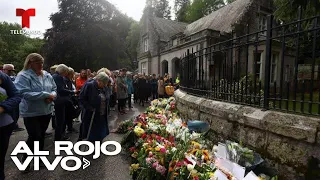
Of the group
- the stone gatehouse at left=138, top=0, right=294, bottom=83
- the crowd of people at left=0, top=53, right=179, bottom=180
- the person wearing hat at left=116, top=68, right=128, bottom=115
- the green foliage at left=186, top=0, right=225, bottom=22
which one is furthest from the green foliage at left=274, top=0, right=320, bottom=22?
the green foliage at left=186, top=0, right=225, bottom=22

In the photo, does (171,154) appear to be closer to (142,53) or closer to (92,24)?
(142,53)

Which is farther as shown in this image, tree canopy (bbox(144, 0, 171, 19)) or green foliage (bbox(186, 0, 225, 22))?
tree canopy (bbox(144, 0, 171, 19))

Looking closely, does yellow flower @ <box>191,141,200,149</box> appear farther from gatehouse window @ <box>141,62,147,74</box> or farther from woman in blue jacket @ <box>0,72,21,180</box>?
gatehouse window @ <box>141,62,147,74</box>

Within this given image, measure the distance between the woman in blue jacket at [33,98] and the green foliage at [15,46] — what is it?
133 ft

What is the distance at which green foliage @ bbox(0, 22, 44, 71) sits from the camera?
4180 centimetres

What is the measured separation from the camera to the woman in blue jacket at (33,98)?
139 inches

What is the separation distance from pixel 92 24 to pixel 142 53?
6835 mm

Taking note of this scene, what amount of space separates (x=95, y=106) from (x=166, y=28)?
2132 centimetres

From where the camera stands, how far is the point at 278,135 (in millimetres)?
2492

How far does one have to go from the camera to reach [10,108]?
289cm

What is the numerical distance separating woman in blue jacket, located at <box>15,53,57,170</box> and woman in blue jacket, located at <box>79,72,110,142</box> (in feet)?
1.97

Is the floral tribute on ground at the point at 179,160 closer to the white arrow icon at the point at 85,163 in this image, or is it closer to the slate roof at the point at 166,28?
the white arrow icon at the point at 85,163

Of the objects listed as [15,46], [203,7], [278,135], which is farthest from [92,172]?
[15,46]

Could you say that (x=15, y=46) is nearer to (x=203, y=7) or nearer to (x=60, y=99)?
(x=203, y=7)
